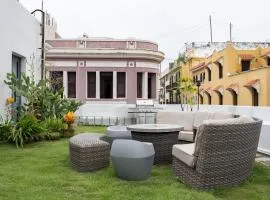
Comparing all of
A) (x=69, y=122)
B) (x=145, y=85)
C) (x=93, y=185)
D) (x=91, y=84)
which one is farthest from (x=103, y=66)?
(x=93, y=185)

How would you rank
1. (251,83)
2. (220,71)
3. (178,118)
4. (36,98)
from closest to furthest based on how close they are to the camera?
(178,118) → (36,98) → (251,83) → (220,71)

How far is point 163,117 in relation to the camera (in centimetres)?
911

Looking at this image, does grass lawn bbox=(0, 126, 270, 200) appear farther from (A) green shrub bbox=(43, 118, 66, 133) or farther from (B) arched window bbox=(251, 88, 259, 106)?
(B) arched window bbox=(251, 88, 259, 106)

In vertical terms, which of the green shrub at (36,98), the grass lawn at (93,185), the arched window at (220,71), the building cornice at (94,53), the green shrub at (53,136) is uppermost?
the building cornice at (94,53)

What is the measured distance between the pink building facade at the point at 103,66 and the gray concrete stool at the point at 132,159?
1742 centimetres

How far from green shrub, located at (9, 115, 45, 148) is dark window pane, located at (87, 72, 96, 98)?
14.2 metres

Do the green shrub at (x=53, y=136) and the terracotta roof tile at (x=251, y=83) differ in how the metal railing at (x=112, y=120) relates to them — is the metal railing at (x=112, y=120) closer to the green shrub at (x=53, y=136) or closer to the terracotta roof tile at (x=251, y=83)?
the green shrub at (x=53, y=136)

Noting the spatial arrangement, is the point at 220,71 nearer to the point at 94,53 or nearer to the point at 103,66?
the point at 103,66

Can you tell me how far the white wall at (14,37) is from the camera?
971cm

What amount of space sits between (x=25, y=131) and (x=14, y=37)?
10.1ft

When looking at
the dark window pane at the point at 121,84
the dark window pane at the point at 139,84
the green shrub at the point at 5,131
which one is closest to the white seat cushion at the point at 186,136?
the green shrub at the point at 5,131

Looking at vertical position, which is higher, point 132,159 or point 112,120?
point 112,120

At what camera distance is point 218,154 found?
4.90 m

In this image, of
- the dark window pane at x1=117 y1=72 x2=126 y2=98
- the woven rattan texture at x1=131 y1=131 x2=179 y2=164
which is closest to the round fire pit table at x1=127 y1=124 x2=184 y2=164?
the woven rattan texture at x1=131 y1=131 x2=179 y2=164
